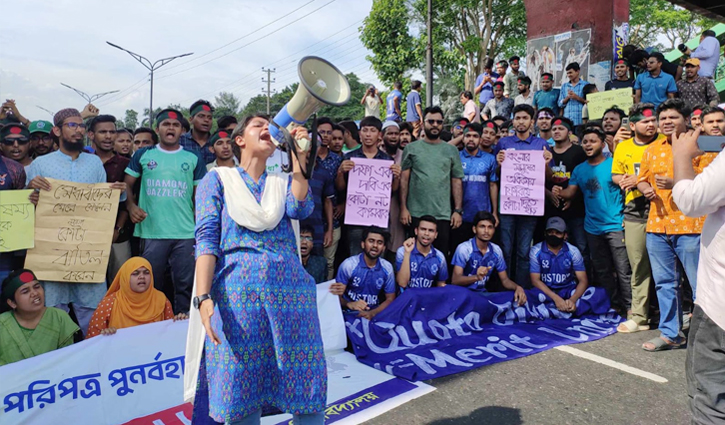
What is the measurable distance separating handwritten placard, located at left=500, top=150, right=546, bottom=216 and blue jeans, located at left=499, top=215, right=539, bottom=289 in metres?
0.16

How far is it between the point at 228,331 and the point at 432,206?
375 centimetres

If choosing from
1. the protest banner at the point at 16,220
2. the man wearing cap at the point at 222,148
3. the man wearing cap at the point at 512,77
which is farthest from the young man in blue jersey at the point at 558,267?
the man wearing cap at the point at 512,77

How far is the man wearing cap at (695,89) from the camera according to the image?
854 centimetres

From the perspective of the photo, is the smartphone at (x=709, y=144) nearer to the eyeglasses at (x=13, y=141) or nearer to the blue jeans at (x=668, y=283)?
the blue jeans at (x=668, y=283)

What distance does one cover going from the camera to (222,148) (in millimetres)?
4996

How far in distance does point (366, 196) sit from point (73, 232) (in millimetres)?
2729

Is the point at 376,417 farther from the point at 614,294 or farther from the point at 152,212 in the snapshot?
the point at 614,294

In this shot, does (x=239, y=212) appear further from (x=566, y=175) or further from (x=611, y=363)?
(x=566, y=175)

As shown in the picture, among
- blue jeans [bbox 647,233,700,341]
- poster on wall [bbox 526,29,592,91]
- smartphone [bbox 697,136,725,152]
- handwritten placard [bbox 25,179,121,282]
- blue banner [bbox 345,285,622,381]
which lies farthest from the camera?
poster on wall [bbox 526,29,592,91]

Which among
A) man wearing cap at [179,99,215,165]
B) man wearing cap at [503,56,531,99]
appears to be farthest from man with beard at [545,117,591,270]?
man wearing cap at [503,56,531,99]

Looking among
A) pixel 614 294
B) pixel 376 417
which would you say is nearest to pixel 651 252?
pixel 614 294

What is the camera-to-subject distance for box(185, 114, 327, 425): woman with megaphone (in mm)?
2209

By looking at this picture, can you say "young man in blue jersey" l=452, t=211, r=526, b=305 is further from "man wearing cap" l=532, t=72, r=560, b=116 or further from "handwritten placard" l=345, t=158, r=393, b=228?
"man wearing cap" l=532, t=72, r=560, b=116

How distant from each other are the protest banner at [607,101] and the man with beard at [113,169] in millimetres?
6296
